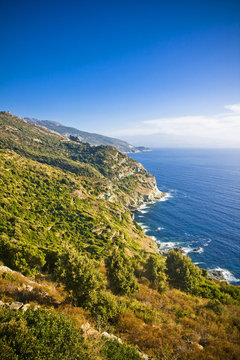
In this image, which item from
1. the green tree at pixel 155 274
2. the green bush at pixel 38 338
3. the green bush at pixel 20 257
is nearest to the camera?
the green bush at pixel 38 338

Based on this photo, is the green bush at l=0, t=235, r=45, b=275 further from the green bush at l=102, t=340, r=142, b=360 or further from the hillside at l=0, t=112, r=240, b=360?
the green bush at l=102, t=340, r=142, b=360

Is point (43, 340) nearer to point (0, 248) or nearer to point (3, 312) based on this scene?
point (3, 312)

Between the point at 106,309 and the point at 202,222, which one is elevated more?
the point at 106,309

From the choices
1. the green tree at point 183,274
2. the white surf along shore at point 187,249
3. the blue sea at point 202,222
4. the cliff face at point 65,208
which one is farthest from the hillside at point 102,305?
the blue sea at point 202,222

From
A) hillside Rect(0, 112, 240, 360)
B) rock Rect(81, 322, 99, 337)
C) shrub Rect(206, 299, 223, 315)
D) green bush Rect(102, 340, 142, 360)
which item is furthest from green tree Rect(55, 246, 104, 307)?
shrub Rect(206, 299, 223, 315)

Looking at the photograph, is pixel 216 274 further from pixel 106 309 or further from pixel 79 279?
pixel 79 279

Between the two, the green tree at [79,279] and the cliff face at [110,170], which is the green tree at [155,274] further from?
the cliff face at [110,170]

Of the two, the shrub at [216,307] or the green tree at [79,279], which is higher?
the green tree at [79,279]

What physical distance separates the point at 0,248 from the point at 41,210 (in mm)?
55906

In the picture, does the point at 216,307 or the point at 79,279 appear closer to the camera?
the point at 79,279

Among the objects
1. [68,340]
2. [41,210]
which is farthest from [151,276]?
[41,210]


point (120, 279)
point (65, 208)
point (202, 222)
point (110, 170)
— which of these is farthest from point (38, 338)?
point (110, 170)

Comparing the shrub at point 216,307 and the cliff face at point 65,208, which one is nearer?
the shrub at point 216,307

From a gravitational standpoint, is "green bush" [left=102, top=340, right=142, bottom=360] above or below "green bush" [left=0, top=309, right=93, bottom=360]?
below
